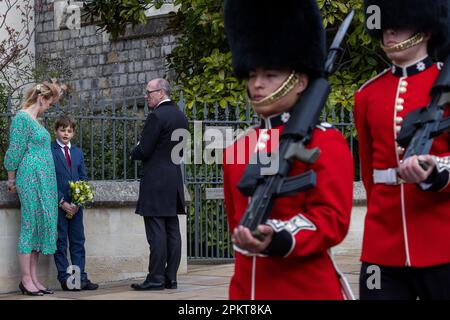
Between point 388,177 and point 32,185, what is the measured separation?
4166 millimetres

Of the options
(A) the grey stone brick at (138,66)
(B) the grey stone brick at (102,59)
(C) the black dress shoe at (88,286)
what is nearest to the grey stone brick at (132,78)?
(A) the grey stone brick at (138,66)

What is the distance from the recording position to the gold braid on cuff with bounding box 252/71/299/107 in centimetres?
359

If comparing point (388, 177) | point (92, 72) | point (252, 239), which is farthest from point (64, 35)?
point (252, 239)

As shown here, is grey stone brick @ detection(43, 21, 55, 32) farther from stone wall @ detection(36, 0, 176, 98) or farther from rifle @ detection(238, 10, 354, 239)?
rifle @ detection(238, 10, 354, 239)

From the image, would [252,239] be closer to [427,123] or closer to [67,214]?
[427,123]

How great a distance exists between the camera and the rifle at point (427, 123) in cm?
404

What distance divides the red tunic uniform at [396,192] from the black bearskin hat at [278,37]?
2.16ft

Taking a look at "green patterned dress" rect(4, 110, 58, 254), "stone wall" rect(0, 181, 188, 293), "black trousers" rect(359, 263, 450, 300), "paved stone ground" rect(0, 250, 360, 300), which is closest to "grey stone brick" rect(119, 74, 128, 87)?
"paved stone ground" rect(0, 250, 360, 300)

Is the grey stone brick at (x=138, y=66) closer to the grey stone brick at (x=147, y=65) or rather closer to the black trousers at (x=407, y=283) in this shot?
the grey stone brick at (x=147, y=65)

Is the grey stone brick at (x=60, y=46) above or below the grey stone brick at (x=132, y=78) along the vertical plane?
above

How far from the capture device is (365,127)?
451 cm
